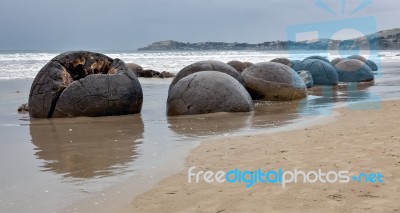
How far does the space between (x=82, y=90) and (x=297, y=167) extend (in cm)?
502

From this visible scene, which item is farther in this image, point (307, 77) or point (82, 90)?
point (307, 77)

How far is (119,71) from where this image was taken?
8469 millimetres

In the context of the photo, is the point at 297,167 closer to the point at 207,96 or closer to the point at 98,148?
the point at 98,148

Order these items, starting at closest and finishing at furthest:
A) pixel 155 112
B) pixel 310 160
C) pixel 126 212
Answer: pixel 126 212, pixel 310 160, pixel 155 112

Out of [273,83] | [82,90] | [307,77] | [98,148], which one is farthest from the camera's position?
[307,77]

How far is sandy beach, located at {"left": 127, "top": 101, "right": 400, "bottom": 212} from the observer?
309 centimetres

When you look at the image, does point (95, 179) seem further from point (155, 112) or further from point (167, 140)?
point (155, 112)

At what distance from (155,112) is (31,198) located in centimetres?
538

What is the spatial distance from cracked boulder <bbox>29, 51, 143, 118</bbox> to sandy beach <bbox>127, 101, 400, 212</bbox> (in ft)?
10.6

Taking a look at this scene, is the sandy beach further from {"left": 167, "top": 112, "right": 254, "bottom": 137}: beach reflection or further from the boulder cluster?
the boulder cluster

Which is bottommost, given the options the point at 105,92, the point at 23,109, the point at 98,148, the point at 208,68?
the point at 98,148

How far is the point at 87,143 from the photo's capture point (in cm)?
550

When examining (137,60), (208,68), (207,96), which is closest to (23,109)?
(207,96)

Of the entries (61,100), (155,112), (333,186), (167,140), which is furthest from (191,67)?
(333,186)
